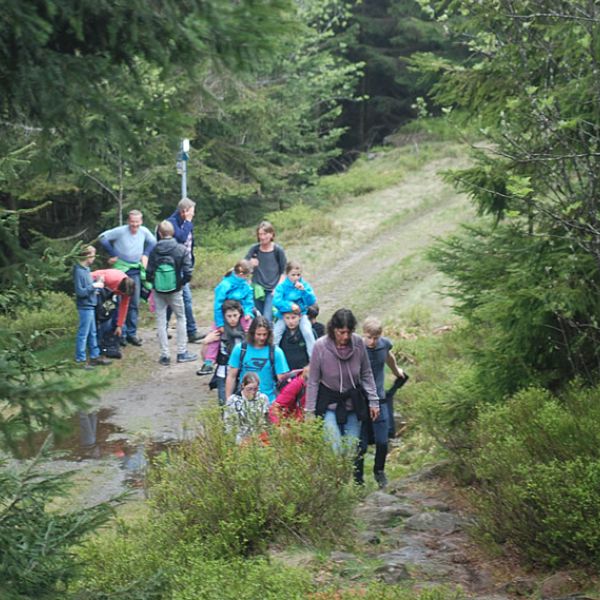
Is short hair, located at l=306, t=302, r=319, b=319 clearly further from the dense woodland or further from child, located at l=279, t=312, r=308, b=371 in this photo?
the dense woodland

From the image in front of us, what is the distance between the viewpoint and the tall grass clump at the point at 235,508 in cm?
729

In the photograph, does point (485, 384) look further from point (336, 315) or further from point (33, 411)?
point (33, 411)

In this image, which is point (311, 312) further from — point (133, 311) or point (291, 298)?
point (133, 311)

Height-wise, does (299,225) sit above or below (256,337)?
below

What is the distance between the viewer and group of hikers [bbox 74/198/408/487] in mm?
9742

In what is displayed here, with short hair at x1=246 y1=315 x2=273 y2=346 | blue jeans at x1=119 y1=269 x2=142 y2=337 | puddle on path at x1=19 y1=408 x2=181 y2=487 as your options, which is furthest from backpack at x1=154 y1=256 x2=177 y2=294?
short hair at x1=246 y1=315 x2=273 y2=346

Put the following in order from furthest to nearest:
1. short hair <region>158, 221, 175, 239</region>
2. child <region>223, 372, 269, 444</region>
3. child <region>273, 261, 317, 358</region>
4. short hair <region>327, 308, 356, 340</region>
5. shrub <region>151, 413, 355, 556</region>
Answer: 1. short hair <region>158, 221, 175, 239</region>
2. child <region>273, 261, 317, 358</region>
3. short hair <region>327, 308, 356, 340</region>
4. child <region>223, 372, 269, 444</region>
5. shrub <region>151, 413, 355, 556</region>

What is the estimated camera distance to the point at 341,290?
20.6 metres

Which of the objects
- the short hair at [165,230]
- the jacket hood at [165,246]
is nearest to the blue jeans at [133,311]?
the jacket hood at [165,246]

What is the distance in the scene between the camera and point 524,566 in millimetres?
7855

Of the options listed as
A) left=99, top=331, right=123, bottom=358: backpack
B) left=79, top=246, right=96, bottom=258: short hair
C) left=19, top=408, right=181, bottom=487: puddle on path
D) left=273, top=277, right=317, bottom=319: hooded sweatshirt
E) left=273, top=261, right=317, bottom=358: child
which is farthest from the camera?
left=99, top=331, right=123, bottom=358: backpack

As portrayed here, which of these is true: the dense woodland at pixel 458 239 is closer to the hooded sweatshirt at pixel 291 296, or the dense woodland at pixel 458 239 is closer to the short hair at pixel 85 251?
the short hair at pixel 85 251

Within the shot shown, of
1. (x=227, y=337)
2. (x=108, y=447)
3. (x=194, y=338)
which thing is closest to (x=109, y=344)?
(x=194, y=338)

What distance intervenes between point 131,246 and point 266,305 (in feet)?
7.87
